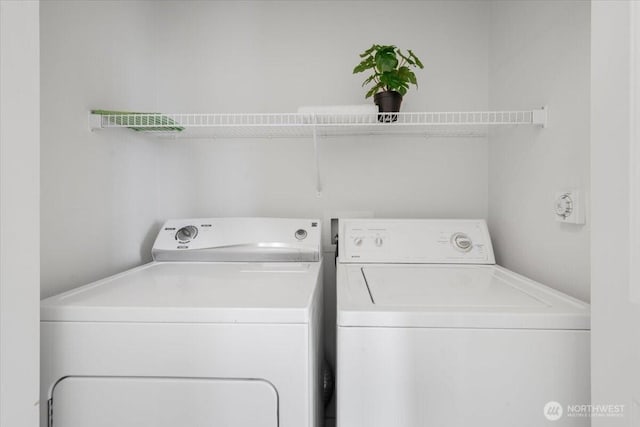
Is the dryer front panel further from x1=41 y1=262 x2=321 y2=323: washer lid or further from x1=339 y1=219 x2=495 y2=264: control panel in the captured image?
x1=339 y1=219 x2=495 y2=264: control panel

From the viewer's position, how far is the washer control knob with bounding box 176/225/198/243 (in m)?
1.49

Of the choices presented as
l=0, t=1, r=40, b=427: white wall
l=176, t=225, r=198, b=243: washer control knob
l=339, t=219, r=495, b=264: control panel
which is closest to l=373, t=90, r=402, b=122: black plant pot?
l=339, t=219, r=495, b=264: control panel

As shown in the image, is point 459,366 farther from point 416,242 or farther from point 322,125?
point 322,125

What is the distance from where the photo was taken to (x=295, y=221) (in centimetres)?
153

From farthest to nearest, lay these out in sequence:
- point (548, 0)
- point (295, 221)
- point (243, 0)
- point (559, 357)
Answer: point (243, 0) < point (295, 221) < point (548, 0) < point (559, 357)

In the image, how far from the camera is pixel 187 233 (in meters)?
1.51

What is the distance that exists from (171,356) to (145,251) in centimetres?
98

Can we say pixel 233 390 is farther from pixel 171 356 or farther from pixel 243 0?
pixel 243 0

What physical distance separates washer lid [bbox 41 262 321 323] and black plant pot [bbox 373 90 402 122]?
785 millimetres

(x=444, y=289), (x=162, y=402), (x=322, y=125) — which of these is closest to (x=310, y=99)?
(x=322, y=125)

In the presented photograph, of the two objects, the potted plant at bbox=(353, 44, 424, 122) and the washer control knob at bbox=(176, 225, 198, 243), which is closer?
→ the potted plant at bbox=(353, 44, 424, 122)

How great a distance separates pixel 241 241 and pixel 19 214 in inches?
35.1

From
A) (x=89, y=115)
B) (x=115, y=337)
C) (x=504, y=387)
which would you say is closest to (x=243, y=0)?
(x=89, y=115)

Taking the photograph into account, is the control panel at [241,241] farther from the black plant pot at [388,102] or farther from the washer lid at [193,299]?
the black plant pot at [388,102]
